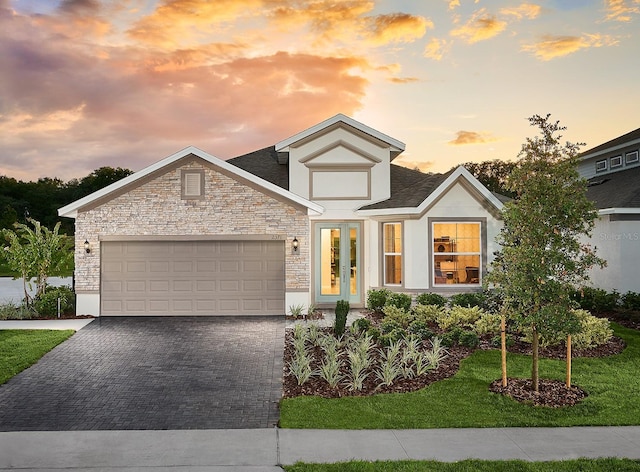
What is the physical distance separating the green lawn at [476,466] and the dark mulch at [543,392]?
2.03 m

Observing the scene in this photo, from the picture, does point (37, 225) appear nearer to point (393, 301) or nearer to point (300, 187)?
point (300, 187)

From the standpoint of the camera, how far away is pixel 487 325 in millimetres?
12297

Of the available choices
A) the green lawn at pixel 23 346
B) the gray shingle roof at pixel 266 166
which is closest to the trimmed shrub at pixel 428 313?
the gray shingle roof at pixel 266 166

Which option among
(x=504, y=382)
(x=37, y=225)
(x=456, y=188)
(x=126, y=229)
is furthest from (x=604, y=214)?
(x=37, y=225)

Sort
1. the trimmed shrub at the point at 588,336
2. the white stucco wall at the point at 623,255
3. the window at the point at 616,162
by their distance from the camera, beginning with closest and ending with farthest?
the trimmed shrub at the point at 588,336, the white stucco wall at the point at 623,255, the window at the point at 616,162

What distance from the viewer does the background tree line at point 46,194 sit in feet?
171

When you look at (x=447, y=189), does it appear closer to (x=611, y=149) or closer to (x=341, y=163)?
(x=341, y=163)

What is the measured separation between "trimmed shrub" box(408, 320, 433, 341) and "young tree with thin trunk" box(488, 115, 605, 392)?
4044 millimetres

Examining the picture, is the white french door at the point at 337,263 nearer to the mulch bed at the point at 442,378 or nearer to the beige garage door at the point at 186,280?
the beige garage door at the point at 186,280

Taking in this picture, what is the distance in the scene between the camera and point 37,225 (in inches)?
632

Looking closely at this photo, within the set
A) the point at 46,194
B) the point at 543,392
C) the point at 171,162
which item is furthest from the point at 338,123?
the point at 46,194

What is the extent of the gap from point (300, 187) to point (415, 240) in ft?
14.0

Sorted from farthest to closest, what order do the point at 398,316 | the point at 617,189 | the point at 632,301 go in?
the point at 617,189 < the point at 632,301 < the point at 398,316

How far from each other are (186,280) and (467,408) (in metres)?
10.3
